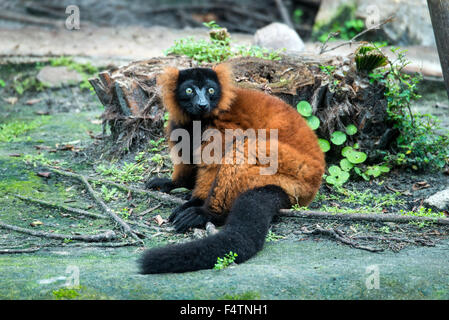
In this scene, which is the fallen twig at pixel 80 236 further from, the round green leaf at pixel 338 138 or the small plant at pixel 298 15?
the small plant at pixel 298 15

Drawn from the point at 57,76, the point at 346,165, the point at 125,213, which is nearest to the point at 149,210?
the point at 125,213

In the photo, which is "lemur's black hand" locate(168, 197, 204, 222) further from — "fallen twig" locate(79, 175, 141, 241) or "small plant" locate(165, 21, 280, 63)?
"small plant" locate(165, 21, 280, 63)

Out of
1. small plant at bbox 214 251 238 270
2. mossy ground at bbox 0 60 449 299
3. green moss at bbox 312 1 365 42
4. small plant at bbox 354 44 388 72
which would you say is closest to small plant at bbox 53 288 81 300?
mossy ground at bbox 0 60 449 299

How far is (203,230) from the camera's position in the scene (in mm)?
4469

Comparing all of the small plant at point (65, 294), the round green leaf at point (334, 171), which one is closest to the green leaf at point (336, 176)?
the round green leaf at point (334, 171)

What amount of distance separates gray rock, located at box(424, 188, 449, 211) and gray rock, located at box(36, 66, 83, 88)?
653 centimetres

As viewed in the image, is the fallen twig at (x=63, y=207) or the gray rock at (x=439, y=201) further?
the gray rock at (x=439, y=201)

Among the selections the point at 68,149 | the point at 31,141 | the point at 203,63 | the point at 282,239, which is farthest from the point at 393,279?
the point at 31,141

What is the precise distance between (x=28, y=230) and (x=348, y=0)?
1067cm

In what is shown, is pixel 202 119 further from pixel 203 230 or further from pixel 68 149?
pixel 68 149

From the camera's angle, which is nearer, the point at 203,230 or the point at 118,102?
the point at 203,230

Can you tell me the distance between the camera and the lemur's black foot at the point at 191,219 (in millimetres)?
4523

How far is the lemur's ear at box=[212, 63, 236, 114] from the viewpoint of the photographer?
191 inches

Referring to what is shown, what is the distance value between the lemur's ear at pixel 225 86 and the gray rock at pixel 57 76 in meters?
Result: 5.04
